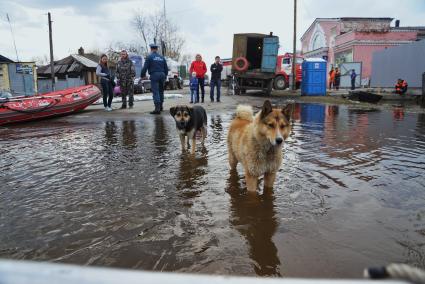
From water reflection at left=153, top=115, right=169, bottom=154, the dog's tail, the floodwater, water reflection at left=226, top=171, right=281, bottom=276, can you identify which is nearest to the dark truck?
water reflection at left=153, top=115, right=169, bottom=154

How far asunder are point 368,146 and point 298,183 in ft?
10.2

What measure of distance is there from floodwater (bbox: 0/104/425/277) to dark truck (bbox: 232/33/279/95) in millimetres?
15070

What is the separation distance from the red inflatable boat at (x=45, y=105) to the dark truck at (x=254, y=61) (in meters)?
10.3

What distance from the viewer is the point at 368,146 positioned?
24.1 feet

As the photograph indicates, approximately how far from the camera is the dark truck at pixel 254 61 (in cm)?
2189

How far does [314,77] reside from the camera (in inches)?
900

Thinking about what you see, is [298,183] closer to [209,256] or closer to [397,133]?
[209,256]

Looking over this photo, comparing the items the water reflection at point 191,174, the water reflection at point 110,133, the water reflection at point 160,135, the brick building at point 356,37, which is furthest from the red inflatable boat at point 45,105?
the brick building at point 356,37

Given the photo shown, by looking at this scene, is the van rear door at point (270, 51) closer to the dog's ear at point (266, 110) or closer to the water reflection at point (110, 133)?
the water reflection at point (110, 133)

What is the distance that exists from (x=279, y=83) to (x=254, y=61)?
17.6 ft

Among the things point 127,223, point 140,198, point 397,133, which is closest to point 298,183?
point 140,198

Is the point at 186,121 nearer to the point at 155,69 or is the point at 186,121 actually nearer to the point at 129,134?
the point at 129,134

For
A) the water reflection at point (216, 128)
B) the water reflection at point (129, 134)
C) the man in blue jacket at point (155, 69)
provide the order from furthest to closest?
the man in blue jacket at point (155, 69) < the water reflection at point (216, 128) < the water reflection at point (129, 134)

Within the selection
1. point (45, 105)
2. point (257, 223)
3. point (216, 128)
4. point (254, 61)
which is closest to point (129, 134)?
point (216, 128)
